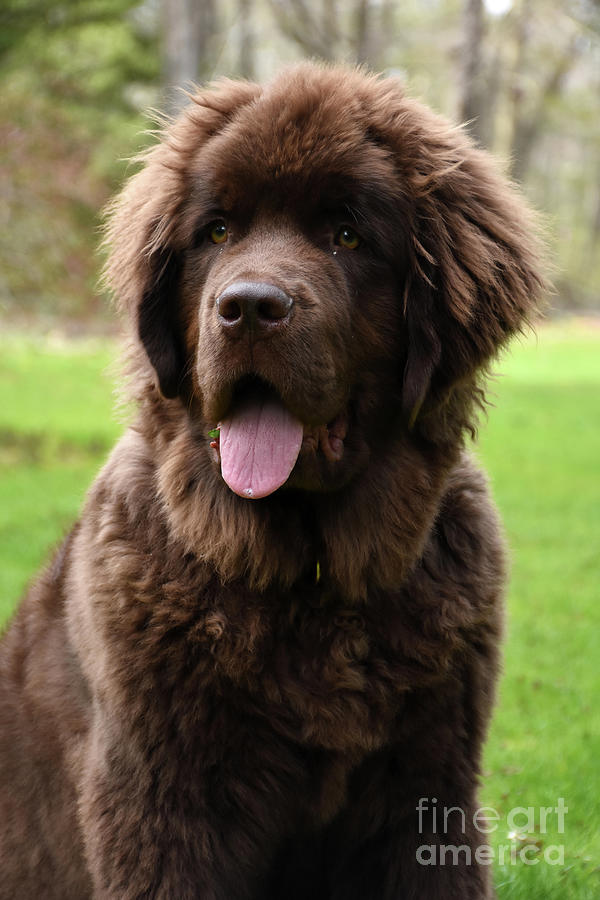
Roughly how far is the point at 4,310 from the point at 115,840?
8734 millimetres

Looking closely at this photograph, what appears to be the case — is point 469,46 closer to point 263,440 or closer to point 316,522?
point 316,522

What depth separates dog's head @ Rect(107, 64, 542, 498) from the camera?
2744 mm

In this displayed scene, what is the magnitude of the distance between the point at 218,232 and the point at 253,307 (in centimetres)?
46

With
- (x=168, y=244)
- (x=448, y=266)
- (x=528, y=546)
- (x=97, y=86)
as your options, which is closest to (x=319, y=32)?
(x=528, y=546)

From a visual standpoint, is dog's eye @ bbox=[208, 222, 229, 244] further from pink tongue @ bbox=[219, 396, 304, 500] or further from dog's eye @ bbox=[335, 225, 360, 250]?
pink tongue @ bbox=[219, 396, 304, 500]

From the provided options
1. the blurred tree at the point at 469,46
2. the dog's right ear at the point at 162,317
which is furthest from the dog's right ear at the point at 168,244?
the blurred tree at the point at 469,46

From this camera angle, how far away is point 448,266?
2.96 m

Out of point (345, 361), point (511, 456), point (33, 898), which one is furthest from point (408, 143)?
point (511, 456)

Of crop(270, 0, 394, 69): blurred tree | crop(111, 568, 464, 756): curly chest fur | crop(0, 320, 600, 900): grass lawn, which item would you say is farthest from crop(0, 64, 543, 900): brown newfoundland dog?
crop(270, 0, 394, 69): blurred tree

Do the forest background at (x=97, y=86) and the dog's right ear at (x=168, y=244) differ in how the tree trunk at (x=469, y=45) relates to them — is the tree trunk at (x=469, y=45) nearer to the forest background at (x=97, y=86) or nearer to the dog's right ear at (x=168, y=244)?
the forest background at (x=97, y=86)

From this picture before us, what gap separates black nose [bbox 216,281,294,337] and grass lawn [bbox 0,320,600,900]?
0.90 metres

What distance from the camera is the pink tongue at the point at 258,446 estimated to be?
273 cm

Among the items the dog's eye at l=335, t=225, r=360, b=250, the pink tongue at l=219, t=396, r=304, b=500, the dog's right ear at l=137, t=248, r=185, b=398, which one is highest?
the dog's eye at l=335, t=225, r=360, b=250

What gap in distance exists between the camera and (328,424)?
287 centimetres
